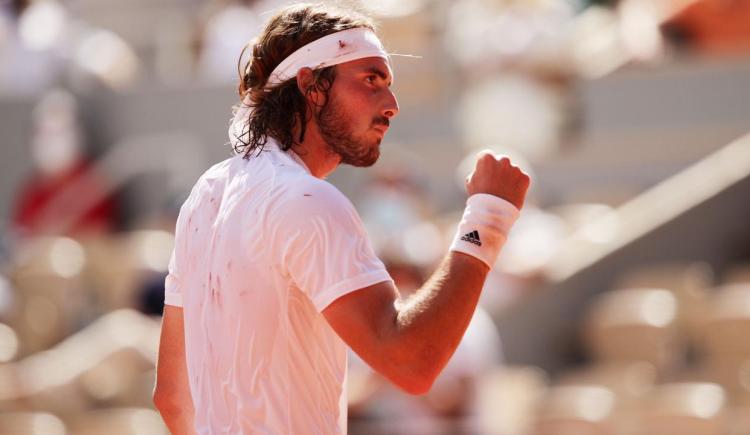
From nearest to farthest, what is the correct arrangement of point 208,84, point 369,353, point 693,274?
point 369,353, point 693,274, point 208,84

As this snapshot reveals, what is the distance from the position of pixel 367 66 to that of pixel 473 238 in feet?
1.54

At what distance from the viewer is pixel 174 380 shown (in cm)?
336

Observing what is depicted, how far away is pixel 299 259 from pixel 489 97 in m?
7.69

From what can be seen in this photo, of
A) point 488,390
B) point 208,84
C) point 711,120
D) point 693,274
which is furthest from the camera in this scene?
point 208,84

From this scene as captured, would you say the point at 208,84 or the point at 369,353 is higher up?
the point at 208,84

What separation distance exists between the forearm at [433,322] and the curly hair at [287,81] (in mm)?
517

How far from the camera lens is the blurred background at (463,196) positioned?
7418 mm

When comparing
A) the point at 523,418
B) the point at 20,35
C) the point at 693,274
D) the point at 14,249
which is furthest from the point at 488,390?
the point at 20,35

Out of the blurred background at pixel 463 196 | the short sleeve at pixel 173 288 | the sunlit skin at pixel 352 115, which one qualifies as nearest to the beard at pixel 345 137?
the sunlit skin at pixel 352 115

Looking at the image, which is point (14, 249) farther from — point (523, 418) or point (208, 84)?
point (523, 418)

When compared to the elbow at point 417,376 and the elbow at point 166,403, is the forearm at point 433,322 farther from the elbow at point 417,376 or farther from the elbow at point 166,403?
the elbow at point 166,403

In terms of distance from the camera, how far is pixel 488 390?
7.05 metres

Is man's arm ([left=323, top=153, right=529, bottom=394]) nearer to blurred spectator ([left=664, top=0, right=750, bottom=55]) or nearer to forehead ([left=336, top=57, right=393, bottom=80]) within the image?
forehead ([left=336, top=57, right=393, bottom=80])

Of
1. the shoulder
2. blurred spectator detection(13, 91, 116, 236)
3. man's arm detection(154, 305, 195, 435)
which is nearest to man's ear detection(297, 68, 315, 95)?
the shoulder
